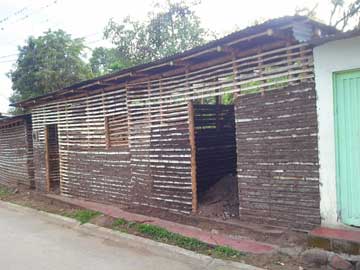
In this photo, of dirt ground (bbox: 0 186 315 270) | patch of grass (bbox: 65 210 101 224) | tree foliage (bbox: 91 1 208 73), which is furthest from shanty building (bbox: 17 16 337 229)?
tree foliage (bbox: 91 1 208 73)

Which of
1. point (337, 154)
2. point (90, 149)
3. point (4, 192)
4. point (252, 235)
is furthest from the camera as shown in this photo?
point (4, 192)

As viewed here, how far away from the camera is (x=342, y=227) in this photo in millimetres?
5512

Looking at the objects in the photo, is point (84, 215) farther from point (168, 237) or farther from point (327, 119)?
point (327, 119)

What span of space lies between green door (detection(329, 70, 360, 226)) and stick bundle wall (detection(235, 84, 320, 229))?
0.34 m

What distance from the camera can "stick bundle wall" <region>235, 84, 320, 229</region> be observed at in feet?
19.2

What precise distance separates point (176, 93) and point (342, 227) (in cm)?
400

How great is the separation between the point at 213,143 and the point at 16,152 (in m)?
9.14

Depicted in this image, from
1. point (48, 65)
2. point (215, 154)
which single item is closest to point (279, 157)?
point (215, 154)

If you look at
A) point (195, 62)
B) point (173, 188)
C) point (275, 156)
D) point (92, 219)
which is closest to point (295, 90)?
point (275, 156)

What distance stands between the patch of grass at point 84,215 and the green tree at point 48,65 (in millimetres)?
12689

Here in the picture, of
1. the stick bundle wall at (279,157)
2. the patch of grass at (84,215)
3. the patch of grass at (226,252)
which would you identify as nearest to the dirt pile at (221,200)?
the stick bundle wall at (279,157)

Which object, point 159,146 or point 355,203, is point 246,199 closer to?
point 355,203

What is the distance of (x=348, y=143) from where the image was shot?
17.9ft

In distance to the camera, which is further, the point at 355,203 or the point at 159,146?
the point at 159,146
